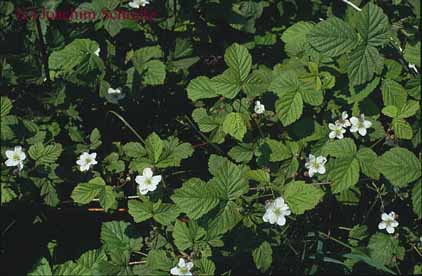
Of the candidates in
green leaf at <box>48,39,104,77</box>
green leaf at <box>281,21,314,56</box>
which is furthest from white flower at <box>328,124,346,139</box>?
green leaf at <box>48,39,104,77</box>

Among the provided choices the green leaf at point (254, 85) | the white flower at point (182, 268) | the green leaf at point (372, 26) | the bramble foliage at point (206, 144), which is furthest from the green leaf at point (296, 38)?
the white flower at point (182, 268)

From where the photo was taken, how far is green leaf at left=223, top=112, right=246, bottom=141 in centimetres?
212

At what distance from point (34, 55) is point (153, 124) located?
0.57 meters

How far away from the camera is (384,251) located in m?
2.24

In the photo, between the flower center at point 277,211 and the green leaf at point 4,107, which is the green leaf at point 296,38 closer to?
the flower center at point 277,211

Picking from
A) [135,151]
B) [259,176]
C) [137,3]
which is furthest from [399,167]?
[137,3]

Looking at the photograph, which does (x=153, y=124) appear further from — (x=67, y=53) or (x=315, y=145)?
(x=315, y=145)

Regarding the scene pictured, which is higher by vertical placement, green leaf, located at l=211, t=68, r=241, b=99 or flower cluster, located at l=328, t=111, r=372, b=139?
green leaf, located at l=211, t=68, r=241, b=99

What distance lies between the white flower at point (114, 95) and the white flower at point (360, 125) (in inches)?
34.2

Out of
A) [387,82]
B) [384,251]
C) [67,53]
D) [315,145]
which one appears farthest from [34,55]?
[384,251]

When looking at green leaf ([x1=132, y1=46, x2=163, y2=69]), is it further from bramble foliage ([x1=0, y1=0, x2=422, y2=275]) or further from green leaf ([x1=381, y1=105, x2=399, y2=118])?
green leaf ([x1=381, y1=105, x2=399, y2=118])

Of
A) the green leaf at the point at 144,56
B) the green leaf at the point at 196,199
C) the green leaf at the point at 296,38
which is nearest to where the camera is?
the green leaf at the point at 196,199

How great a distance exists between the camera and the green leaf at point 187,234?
2061 mm

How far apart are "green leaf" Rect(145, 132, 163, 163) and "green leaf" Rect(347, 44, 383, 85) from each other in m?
0.68
